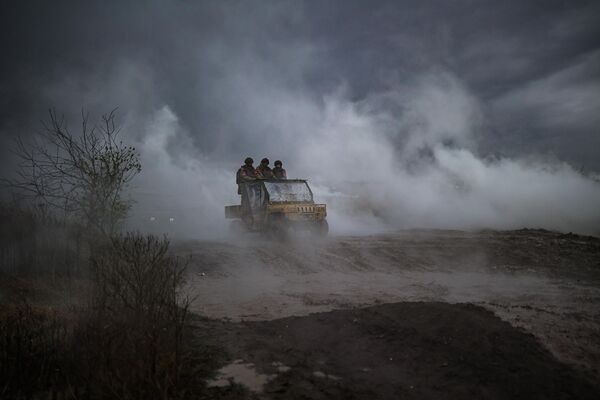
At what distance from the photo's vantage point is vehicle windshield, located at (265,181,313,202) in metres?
15.4

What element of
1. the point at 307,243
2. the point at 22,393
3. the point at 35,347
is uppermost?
the point at 307,243

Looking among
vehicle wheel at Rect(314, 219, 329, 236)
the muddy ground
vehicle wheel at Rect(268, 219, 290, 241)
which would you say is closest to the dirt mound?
the muddy ground

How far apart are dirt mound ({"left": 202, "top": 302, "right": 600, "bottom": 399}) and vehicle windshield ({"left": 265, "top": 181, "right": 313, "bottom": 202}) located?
8985 mm

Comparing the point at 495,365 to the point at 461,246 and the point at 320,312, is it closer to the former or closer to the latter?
the point at 320,312

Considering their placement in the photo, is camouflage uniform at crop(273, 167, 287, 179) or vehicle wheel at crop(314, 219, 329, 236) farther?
camouflage uniform at crop(273, 167, 287, 179)

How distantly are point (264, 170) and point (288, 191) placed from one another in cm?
207

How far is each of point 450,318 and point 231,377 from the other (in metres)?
3.47

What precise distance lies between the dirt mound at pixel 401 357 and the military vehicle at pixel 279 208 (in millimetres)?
8269

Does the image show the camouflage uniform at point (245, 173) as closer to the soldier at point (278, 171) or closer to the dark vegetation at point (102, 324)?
the soldier at point (278, 171)

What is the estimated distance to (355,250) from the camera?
45.2 ft

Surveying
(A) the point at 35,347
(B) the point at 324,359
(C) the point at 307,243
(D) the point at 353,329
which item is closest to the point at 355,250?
(C) the point at 307,243

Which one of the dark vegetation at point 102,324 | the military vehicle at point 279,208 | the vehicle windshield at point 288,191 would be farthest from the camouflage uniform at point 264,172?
the dark vegetation at point 102,324

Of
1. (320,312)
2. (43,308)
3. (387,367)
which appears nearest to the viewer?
(387,367)

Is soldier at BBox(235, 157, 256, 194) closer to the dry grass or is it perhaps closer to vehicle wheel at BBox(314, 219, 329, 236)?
vehicle wheel at BBox(314, 219, 329, 236)
